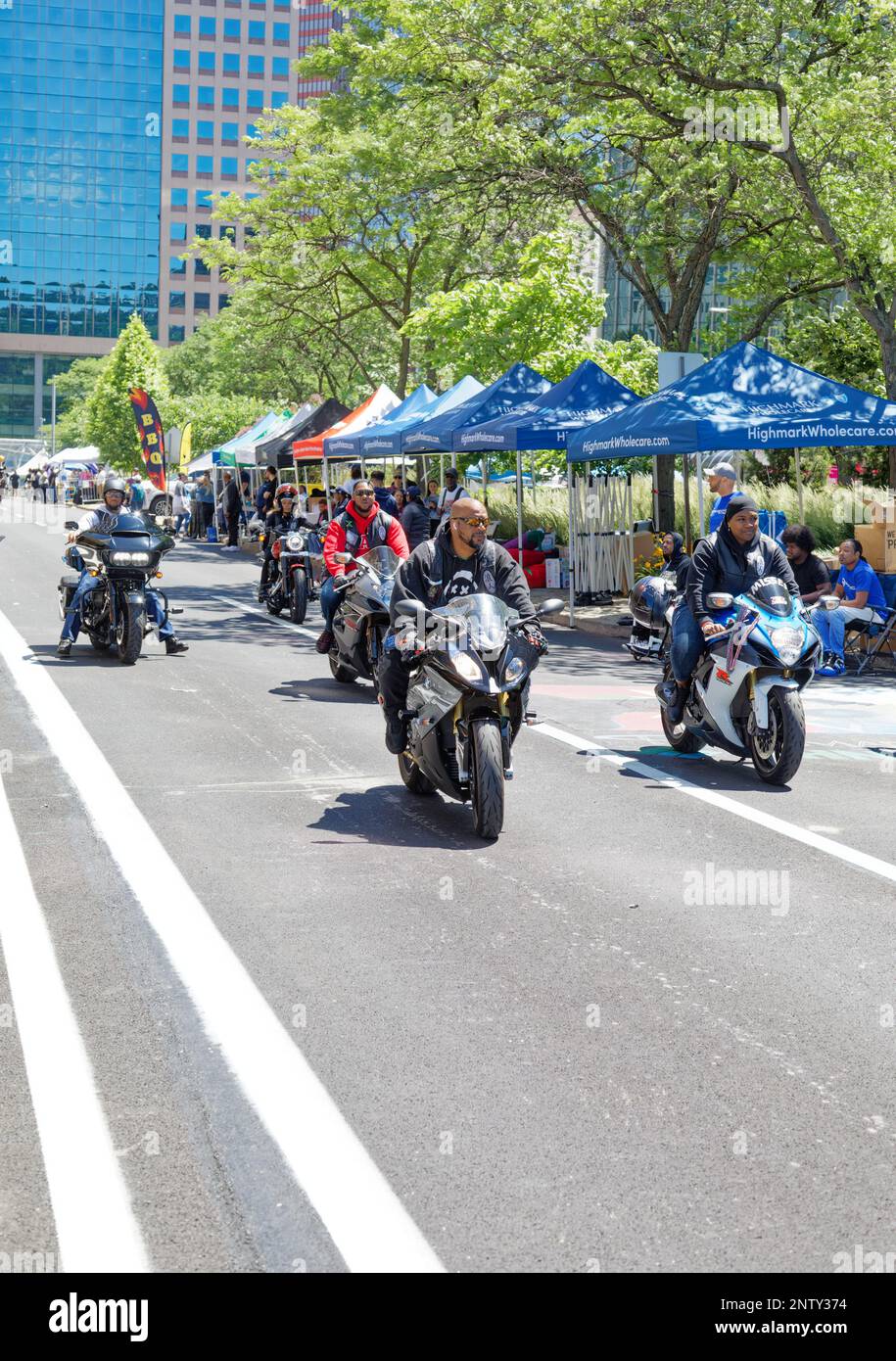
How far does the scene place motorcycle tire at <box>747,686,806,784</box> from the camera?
9867 mm

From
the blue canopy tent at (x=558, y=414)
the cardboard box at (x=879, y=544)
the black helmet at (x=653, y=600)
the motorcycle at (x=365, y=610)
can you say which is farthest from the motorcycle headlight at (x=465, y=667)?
the blue canopy tent at (x=558, y=414)

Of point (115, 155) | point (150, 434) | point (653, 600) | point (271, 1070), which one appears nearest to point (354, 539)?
point (653, 600)

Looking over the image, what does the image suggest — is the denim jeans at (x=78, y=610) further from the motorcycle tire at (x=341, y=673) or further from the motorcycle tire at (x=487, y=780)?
the motorcycle tire at (x=487, y=780)

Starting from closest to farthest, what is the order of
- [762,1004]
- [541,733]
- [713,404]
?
[762,1004], [541,733], [713,404]

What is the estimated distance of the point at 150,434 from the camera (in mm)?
52656

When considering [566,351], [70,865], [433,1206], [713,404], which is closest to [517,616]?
[70,865]

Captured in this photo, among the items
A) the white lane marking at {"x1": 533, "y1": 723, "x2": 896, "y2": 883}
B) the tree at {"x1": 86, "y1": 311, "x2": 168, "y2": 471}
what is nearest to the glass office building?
the tree at {"x1": 86, "y1": 311, "x2": 168, "y2": 471}

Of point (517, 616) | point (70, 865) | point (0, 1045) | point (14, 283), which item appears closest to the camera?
point (0, 1045)

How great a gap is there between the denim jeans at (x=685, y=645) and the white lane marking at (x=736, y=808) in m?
0.65

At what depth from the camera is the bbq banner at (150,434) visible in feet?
173

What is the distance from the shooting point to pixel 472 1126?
14.5 feet

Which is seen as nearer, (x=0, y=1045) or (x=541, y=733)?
(x=0, y=1045)

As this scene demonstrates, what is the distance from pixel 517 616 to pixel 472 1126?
4555 mm
